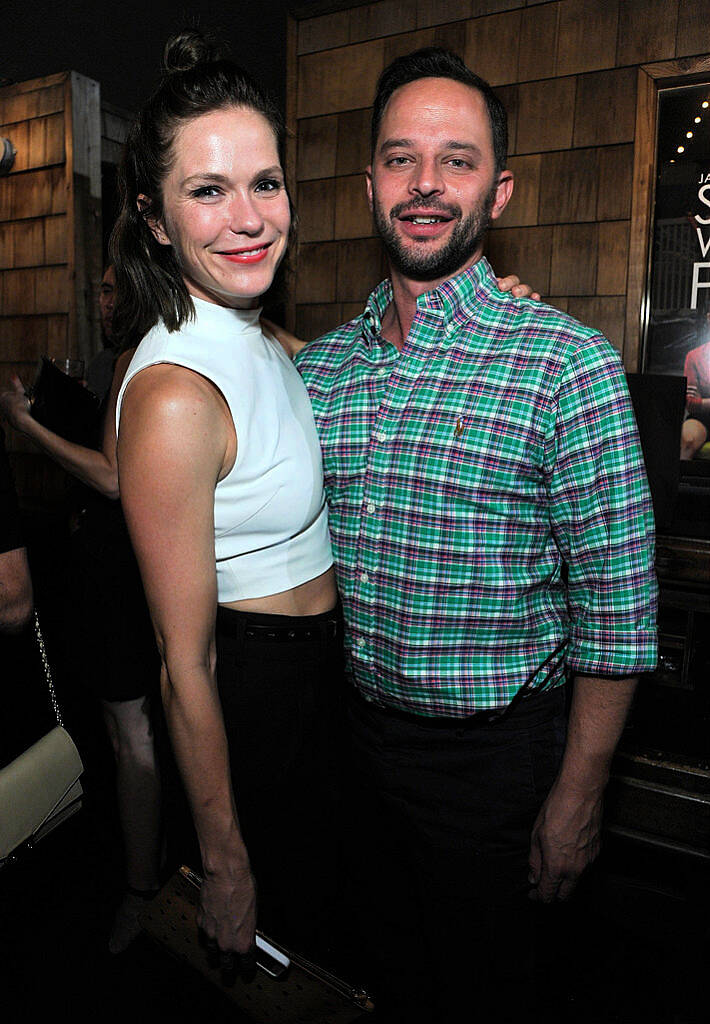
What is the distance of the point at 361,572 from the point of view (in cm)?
150

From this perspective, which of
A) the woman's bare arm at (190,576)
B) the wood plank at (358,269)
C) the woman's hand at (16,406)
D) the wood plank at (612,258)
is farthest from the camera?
the wood plank at (358,269)

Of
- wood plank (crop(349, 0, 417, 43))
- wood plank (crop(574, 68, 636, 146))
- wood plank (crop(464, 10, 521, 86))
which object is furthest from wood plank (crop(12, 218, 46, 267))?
wood plank (crop(574, 68, 636, 146))

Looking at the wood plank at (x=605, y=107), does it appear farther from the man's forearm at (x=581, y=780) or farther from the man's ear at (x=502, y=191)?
the man's forearm at (x=581, y=780)

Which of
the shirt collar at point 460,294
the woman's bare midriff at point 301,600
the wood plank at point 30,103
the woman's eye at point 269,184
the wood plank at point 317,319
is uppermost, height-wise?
the wood plank at point 30,103

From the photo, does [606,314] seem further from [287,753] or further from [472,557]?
[287,753]

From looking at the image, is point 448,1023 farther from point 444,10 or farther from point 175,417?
point 444,10

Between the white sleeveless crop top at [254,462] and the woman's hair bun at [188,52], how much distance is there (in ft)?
1.27

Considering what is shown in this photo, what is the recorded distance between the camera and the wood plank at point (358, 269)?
3.25 meters

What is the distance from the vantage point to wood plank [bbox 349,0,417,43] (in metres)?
3.06

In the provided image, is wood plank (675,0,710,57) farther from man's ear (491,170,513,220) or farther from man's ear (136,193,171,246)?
man's ear (136,193,171,246)

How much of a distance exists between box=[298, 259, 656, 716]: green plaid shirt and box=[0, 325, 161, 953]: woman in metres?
0.79

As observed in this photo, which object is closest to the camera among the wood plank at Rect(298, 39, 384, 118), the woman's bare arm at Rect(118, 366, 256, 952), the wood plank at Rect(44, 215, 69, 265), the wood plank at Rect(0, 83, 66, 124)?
the woman's bare arm at Rect(118, 366, 256, 952)

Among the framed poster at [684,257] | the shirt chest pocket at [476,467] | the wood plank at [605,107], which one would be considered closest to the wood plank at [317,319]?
the wood plank at [605,107]

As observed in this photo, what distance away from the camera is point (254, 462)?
131 centimetres
